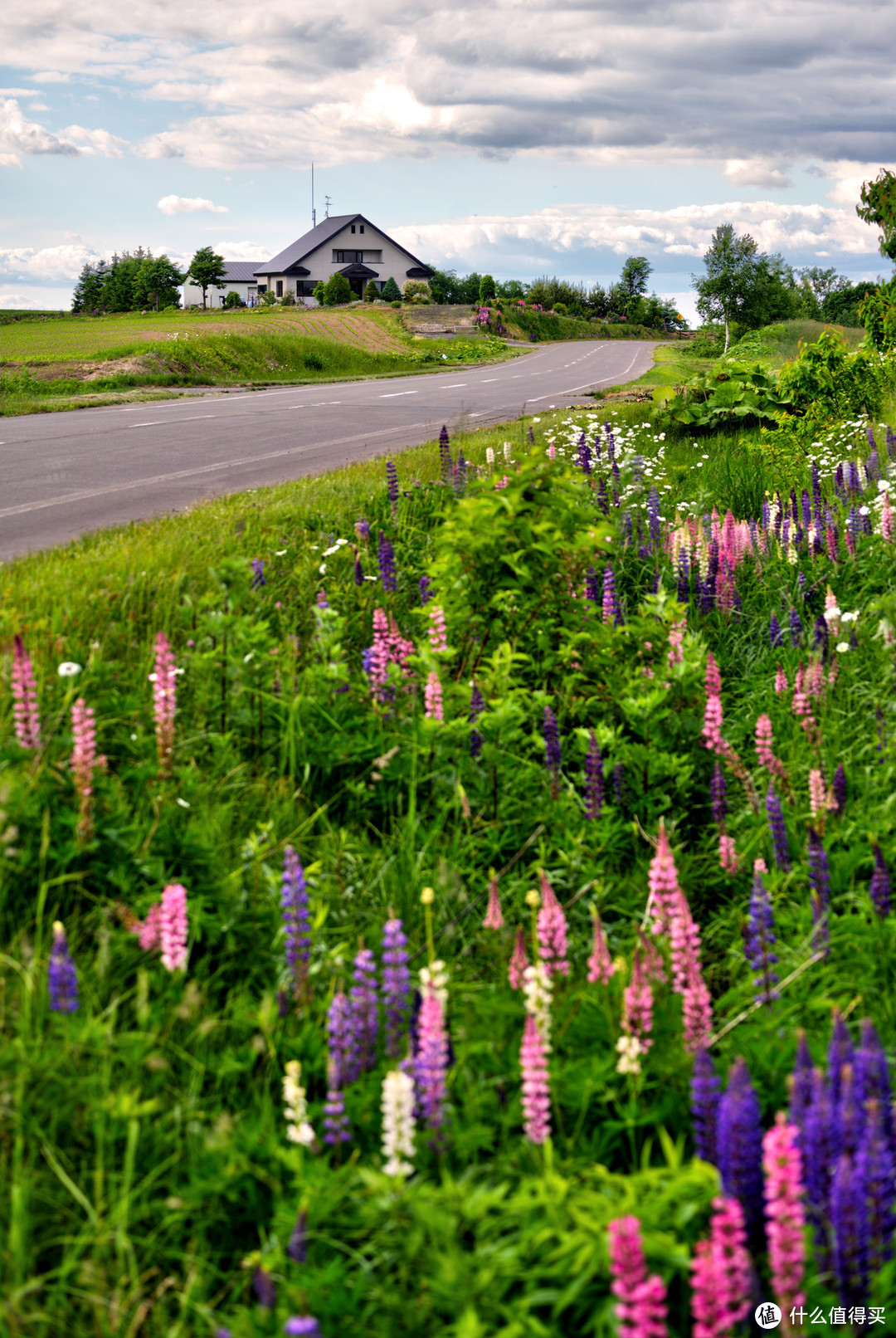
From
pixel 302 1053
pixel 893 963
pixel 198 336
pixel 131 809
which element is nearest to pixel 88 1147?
pixel 302 1053

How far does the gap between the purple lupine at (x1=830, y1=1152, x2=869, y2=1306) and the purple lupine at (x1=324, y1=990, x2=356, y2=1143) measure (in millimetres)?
987

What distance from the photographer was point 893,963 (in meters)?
3.14

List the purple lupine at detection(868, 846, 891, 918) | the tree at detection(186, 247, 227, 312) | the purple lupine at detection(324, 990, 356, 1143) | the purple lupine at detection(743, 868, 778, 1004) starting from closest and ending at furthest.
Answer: the purple lupine at detection(324, 990, 356, 1143)
the purple lupine at detection(743, 868, 778, 1004)
the purple lupine at detection(868, 846, 891, 918)
the tree at detection(186, 247, 227, 312)

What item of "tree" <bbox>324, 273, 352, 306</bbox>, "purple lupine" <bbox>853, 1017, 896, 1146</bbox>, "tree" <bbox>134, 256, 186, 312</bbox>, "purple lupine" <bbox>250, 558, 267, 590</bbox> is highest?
"tree" <bbox>134, 256, 186, 312</bbox>

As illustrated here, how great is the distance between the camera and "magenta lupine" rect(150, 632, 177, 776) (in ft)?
11.4

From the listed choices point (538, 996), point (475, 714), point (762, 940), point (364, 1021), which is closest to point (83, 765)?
point (364, 1021)

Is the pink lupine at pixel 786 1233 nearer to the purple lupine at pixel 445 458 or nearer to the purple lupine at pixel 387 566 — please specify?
the purple lupine at pixel 387 566

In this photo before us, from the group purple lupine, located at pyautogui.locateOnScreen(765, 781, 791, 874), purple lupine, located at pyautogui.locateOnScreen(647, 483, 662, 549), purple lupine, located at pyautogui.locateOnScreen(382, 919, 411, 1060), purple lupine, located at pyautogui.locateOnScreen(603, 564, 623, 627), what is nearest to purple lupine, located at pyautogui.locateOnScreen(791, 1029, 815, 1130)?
purple lupine, located at pyautogui.locateOnScreen(382, 919, 411, 1060)

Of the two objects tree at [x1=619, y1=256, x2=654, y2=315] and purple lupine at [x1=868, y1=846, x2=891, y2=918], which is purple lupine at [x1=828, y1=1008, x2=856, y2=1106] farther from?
tree at [x1=619, y1=256, x2=654, y2=315]

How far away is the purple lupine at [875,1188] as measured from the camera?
5.61ft

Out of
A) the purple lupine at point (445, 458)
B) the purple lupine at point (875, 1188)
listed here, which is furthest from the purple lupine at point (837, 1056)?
the purple lupine at point (445, 458)

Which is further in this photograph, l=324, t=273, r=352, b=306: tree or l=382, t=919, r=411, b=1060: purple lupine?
l=324, t=273, r=352, b=306: tree

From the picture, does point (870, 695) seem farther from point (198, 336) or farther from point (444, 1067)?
point (198, 336)

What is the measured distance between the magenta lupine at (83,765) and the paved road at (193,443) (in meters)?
3.78
